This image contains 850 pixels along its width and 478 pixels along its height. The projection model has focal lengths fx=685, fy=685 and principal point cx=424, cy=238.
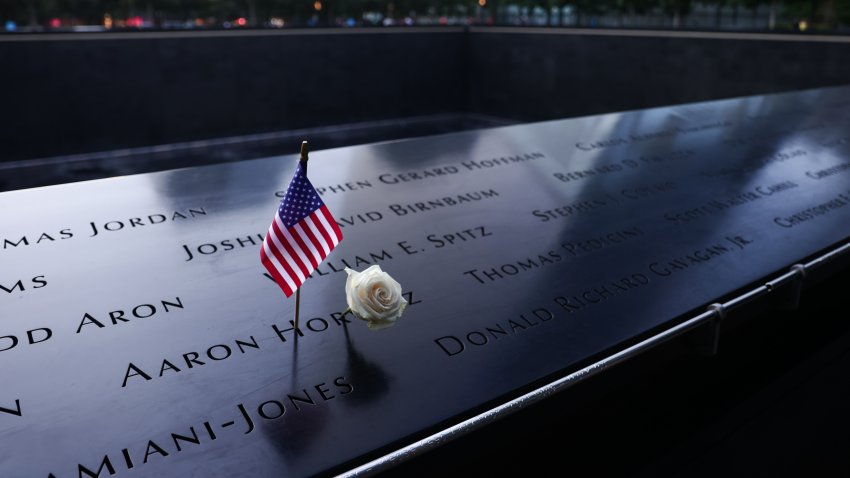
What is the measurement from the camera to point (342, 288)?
2963 millimetres

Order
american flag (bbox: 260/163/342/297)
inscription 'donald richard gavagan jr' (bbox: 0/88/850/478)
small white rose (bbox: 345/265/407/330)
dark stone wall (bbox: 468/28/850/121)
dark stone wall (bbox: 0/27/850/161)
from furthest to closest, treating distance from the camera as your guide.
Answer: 1. dark stone wall (bbox: 0/27/850/161)
2. dark stone wall (bbox: 468/28/850/121)
3. american flag (bbox: 260/163/342/297)
4. small white rose (bbox: 345/265/407/330)
5. inscription 'donald richard gavagan jr' (bbox: 0/88/850/478)

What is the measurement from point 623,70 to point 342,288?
13.2 m

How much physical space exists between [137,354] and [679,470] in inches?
92.6

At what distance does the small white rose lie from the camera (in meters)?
2.31

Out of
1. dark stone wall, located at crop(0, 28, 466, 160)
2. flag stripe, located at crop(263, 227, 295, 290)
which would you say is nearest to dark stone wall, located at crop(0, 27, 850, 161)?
dark stone wall, located at crop(0, 28, 466, 160)

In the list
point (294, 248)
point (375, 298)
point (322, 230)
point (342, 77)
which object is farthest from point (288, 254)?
point (342, 77)

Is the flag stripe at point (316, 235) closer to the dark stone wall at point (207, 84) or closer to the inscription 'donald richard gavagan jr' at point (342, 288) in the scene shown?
the inscription 'donald richard gavagan jr' at point (342, 288)

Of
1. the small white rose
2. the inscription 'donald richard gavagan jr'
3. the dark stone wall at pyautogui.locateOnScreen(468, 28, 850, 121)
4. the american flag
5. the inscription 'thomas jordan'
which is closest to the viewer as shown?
the inscription 'donald richard gavagan jr'

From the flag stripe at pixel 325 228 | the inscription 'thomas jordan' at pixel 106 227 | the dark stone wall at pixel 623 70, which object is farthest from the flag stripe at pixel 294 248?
the dark stone wall at pixel 623 70

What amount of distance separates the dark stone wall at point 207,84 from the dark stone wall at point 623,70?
49.2 inches

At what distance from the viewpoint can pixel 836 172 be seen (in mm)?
5125

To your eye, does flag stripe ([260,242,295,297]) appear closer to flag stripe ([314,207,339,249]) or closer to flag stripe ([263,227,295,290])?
flag stripe ([263,227,295,290])

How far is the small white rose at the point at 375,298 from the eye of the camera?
2307 mm

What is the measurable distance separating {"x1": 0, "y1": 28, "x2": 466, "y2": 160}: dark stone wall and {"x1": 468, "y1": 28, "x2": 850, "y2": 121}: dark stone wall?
4.10 ft
